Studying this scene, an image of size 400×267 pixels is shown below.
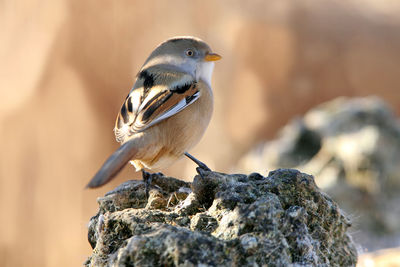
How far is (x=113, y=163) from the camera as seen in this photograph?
2338 mm

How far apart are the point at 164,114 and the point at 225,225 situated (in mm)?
974

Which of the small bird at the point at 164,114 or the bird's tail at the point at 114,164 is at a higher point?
the small bird at the point at 164,114

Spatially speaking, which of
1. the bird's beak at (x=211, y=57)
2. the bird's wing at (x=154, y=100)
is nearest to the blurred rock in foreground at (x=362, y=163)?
the bird's beak at (x=211, y=57)

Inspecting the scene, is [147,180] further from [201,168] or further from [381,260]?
[381,260]

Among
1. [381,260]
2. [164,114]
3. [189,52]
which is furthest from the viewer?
[381,260]

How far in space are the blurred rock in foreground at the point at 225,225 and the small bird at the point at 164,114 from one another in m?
0.20

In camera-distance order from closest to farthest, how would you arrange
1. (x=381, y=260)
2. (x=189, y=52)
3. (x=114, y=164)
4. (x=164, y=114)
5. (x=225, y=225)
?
1. (x=225, y=225)
2. (x=114, y=164)
3. (x=164, y=114)
4. (x=189, y=52)
5. (x=381, y=260)

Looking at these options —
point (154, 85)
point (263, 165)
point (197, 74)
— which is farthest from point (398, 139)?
point (154, 85)

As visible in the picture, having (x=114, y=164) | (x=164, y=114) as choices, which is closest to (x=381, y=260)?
(x=164, y=114)

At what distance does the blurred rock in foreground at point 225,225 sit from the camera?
1.94m

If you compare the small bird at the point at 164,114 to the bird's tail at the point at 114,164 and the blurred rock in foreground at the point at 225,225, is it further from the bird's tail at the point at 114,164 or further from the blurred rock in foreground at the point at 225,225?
the blurred rock in foreground at the point at 225,225

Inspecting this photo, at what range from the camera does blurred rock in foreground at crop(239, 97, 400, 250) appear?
22.0 feet

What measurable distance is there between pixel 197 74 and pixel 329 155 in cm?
404

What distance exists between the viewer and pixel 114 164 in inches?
91.9
